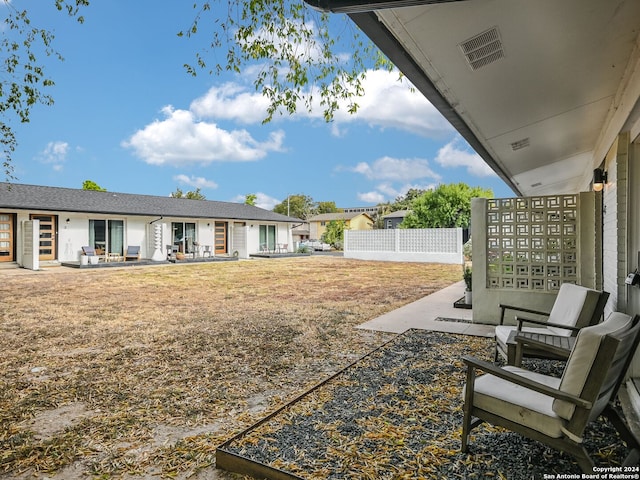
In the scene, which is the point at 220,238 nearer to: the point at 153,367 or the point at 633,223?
the point at 153,367

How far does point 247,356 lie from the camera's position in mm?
4941

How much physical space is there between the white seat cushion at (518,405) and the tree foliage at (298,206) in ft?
218

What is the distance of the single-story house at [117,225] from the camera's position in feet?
56.5

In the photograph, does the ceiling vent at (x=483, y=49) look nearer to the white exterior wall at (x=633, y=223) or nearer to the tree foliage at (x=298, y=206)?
the white exterior wall at (x=633, y=223)

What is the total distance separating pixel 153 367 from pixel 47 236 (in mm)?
17085

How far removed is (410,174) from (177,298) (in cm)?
6355

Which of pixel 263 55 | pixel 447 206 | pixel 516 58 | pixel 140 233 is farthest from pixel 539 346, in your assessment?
pixel 447 206

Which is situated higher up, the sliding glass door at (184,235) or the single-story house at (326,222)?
the single-story house at (326,222)

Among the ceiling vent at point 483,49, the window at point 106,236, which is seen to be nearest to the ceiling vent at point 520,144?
the ceiling vent at point 483,49

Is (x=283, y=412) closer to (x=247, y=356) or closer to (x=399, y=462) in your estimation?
(x=399, y=462)

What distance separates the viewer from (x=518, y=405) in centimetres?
238

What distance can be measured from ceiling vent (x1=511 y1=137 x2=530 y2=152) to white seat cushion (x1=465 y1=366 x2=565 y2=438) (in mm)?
4361

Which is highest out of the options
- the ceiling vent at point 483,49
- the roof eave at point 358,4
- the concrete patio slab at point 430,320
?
the ceiling vent at point 483,49

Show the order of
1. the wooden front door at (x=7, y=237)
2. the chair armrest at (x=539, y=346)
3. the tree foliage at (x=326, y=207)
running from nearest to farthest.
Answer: the chair armrest at (x=539, y=346), the wooden front door at (x=7, y=237), the tree foliage at (x=326, y=207)
